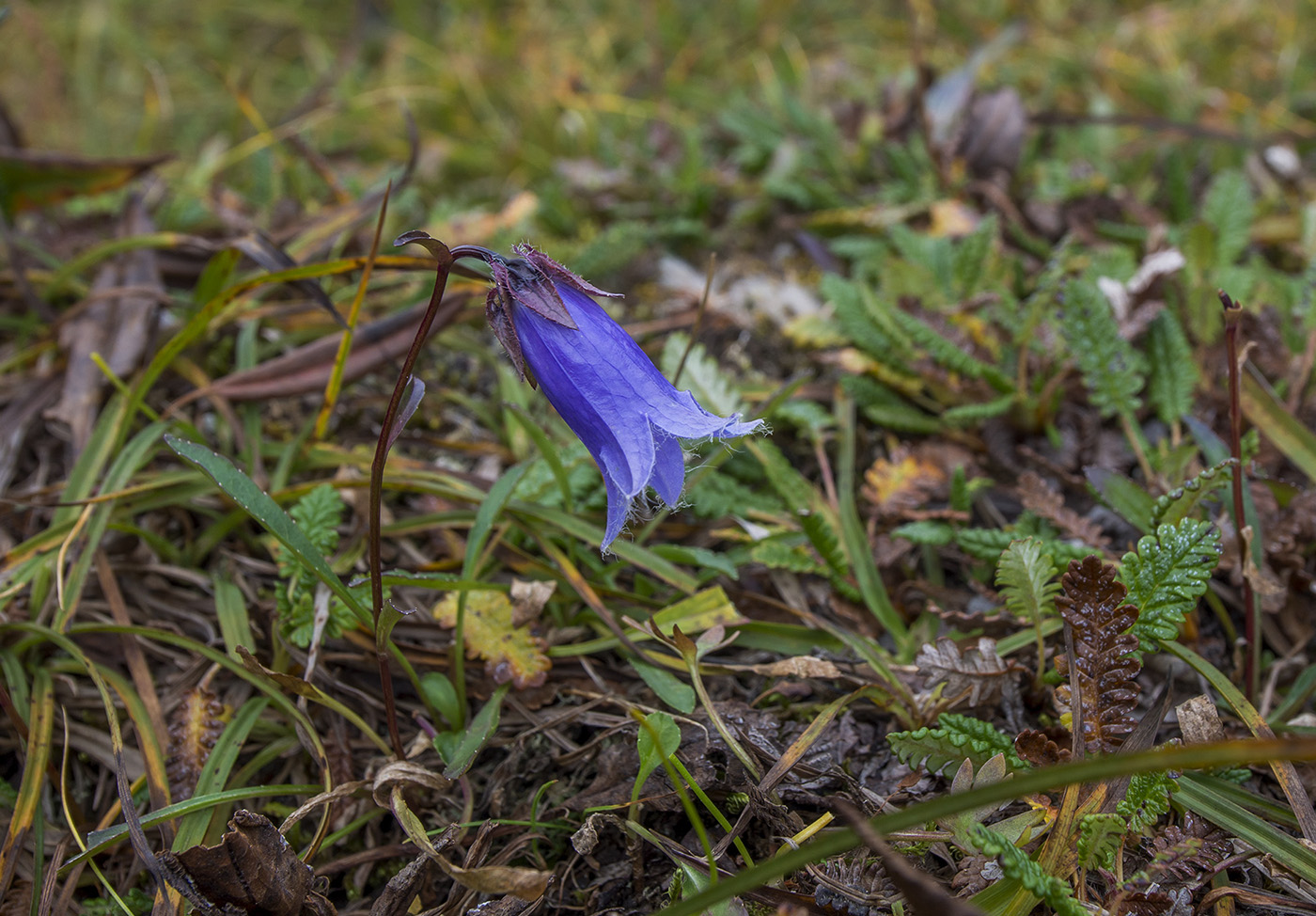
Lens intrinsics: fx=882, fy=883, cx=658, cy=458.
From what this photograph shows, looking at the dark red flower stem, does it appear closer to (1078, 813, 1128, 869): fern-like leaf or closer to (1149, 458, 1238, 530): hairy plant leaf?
(1078, 813, 1128, 869): fern-like leaf

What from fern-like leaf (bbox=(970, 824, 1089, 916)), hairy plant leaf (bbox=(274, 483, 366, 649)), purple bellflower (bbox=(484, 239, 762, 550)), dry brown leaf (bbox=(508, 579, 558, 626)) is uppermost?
purple bellflower (bbox=(484, 239, 762, 550))

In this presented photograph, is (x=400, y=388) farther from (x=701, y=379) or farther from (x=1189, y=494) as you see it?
(x=1189, y=494)

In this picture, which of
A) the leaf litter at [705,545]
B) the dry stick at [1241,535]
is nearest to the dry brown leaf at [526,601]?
the leaf litter at [705,545]

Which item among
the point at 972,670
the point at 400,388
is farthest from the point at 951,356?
the point at 400,388

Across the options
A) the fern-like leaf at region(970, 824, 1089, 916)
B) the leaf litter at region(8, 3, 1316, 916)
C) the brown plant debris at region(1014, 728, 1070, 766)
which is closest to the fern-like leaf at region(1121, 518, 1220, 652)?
the leaf litter at region(8, 3, 1316, 916)

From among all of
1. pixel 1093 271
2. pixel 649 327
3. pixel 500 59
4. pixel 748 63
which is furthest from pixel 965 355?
pixel 500 59

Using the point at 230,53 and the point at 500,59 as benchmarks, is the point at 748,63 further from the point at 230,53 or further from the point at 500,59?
the point at 230,53

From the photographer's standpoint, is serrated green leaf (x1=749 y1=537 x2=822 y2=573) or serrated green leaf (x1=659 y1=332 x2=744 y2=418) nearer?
serrated green leaf (x1=749 y1=537 x2=822 y2=573)
